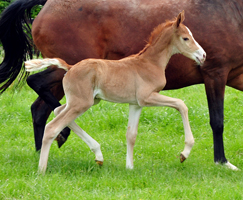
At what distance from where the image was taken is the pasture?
149 inches

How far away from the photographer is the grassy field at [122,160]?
3.79 m

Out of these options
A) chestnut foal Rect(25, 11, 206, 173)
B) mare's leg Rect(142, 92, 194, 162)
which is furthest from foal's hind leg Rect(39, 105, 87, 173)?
mare's leg Rect(142, 92, 194, 162)

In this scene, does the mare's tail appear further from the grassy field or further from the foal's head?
the foal's head

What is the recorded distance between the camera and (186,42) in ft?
14.1

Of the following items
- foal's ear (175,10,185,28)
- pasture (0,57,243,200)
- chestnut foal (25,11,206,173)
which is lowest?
pasture (0,57,243,200)

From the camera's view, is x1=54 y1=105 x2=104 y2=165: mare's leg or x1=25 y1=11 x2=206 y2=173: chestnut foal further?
x1=54 y1=105 x2=104 y2=165: mare's leg

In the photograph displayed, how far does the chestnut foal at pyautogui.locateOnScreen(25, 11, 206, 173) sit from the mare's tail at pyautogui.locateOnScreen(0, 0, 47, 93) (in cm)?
138

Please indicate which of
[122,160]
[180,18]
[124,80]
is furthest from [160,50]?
[122,160]

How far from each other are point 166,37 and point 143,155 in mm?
1730

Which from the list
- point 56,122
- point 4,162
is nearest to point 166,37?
point 56,122

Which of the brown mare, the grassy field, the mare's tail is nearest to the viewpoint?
the grassy field

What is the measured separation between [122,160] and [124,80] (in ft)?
4.19

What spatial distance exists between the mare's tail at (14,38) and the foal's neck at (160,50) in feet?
6.32

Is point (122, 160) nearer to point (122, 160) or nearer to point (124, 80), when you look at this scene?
point (122, 160)
